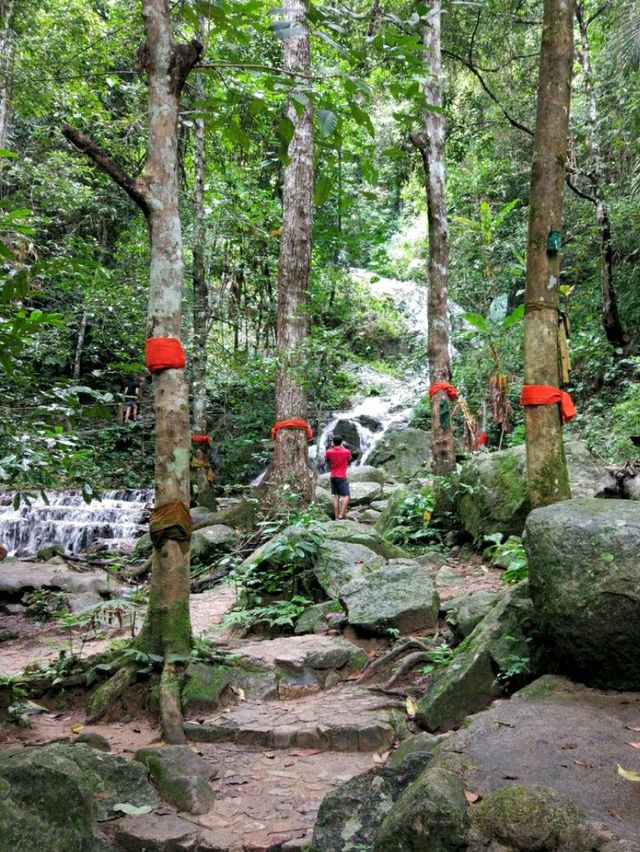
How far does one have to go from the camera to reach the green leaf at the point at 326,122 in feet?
9.98

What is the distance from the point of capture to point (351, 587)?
6.04 m

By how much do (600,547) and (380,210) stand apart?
25.5 meters

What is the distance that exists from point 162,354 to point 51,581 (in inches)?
243

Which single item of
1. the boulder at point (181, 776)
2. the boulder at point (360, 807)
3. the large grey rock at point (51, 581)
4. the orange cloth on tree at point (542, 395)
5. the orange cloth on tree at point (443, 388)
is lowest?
the large grey rock at point (51, 581)

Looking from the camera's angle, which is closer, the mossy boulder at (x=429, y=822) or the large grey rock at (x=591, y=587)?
the mossy boulder at (x=429, y=822)

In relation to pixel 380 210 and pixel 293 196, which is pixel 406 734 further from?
pixel 380 210

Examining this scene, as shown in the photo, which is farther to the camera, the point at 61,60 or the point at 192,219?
the point at 192,219

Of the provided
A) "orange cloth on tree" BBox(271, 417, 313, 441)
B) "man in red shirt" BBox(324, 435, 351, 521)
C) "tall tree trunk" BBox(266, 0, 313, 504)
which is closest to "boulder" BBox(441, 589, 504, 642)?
"tall tree trunk" BBox(266, 0, 313, 504)

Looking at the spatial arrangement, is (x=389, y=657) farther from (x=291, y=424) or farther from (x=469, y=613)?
(x=291, y=424)

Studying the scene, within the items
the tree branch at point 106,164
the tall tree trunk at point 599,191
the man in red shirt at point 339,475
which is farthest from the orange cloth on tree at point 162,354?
the tall tree trunk at point 599,191

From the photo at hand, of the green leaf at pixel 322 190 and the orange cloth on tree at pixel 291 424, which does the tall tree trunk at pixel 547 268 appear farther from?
the orange cloth on tree at pixel 291 424

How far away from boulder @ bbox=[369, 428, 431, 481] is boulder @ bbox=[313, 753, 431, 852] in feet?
43.3

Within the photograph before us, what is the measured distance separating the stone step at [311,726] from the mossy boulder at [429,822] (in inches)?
70.6

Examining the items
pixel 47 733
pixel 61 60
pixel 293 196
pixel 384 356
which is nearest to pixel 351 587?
pixel 47 733
